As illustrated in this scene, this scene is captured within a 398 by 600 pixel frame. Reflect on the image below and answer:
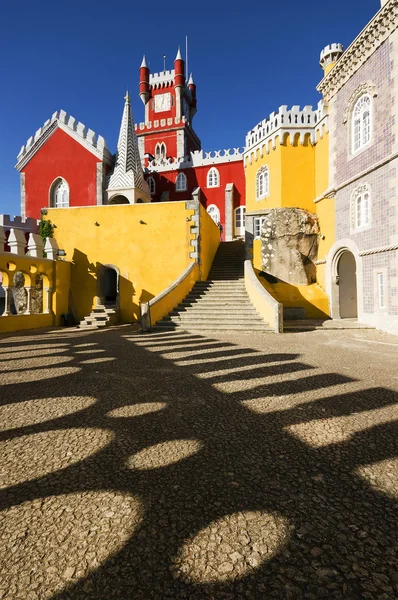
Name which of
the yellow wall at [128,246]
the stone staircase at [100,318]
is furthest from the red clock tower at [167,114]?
the stone staircase at [100,318]

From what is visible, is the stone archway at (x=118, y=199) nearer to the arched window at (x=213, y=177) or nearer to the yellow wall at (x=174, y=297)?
the arched window at (x=213, y=177)

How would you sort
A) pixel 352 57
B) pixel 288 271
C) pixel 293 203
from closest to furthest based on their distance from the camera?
pixel 352 57, pixel 288 271, pixel 293 203

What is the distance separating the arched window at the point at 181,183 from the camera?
2703cm

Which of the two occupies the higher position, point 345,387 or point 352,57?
point 352,57

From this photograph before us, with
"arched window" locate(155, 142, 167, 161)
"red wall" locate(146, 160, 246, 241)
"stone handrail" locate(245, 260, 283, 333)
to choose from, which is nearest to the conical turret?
→ "red wall" locate(146, 160, 246, 241)

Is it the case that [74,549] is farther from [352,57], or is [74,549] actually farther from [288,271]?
[352,57]

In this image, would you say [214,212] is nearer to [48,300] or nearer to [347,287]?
[347,287]

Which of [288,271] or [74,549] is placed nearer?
[74,549]

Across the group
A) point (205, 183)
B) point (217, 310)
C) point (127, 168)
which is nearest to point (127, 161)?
point (127, 168)

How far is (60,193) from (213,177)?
40.3 feet

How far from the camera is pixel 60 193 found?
23.7 meters

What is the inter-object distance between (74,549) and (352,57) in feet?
54.6

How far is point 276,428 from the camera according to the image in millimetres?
2975

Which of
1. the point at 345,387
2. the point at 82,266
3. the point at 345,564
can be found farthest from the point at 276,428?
the point at 82,266
